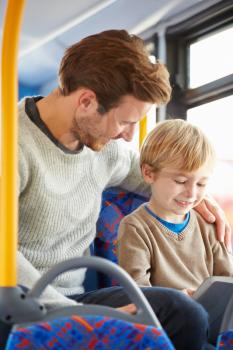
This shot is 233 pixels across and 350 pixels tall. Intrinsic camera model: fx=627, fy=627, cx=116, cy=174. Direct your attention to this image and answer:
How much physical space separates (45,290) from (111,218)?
71 cm

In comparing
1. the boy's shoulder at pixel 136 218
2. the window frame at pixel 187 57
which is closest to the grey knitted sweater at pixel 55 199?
the boy's shoulder at pixel 136 218

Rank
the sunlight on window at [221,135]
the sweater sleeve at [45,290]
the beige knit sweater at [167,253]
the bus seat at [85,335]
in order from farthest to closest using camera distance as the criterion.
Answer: the sunlight on window at [221,135] → the beige knit sweater at [167,253] → the sweater sleeve at [45,290] → the bus seat at [85,335]

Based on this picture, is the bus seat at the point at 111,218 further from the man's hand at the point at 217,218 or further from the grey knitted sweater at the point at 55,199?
the man's hand at the point at 217,218

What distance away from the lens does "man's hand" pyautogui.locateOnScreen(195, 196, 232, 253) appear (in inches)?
73.8

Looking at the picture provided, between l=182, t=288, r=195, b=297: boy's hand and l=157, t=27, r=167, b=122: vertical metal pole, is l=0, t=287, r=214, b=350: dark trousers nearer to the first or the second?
l=182, t=288, r=195, b=297: boy's hand

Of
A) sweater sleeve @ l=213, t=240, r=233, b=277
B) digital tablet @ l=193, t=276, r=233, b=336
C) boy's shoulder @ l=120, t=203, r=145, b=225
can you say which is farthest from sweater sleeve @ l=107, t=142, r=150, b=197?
digital tablet @ l=193, t=276, r=233, b=336

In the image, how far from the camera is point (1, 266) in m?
1.10

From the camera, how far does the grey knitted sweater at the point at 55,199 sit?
5.31 feet

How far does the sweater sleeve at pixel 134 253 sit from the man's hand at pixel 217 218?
25cm

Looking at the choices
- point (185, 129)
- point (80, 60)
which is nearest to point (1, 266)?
point (80, 60)

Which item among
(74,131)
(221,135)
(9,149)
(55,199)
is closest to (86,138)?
(74,131)

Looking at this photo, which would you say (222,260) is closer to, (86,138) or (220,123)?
(86,138)

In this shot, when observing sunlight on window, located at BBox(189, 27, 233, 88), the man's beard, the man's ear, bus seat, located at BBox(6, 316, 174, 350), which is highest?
sunlight on window, located at BBox(189, 27, 233, 88)

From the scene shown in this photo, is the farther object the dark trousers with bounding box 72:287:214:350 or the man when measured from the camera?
the man
